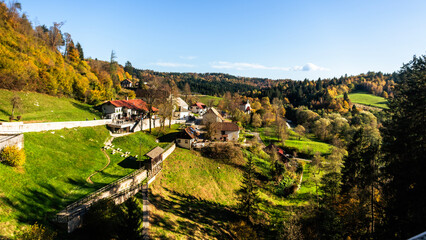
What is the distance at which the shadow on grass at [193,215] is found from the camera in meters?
24.0

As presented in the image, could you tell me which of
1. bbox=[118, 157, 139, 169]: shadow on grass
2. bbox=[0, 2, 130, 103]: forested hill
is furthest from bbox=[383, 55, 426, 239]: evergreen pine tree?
bbox=[0, 2, 130, 103]: forested hill

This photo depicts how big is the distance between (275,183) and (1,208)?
43282 mm

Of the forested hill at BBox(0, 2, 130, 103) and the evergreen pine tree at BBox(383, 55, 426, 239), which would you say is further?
the forested hill at BBox(0, 2, 130, 103)

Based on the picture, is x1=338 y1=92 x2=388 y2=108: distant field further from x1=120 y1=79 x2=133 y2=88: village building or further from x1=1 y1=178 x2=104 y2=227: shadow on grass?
x1=1 y1=178 x2=104 y2=227: shadow on grass

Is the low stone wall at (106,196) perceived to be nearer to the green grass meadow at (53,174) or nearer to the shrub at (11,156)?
the green grass meadow at (53,174)

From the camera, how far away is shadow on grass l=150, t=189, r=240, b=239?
24.0 metres

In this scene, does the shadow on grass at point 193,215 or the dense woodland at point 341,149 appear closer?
the dense woodland at point 341,149

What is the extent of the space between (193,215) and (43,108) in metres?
41.1

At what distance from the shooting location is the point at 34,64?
164 feet

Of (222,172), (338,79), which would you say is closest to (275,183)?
(222,172)

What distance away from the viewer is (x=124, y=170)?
28.9 meters

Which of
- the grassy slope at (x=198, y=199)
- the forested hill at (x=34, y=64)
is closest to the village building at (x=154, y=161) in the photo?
the grassy slope at (x=198, y=199)

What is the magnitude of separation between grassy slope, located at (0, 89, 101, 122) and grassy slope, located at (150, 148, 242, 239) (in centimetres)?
2486

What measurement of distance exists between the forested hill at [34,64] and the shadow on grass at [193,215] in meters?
45.1
